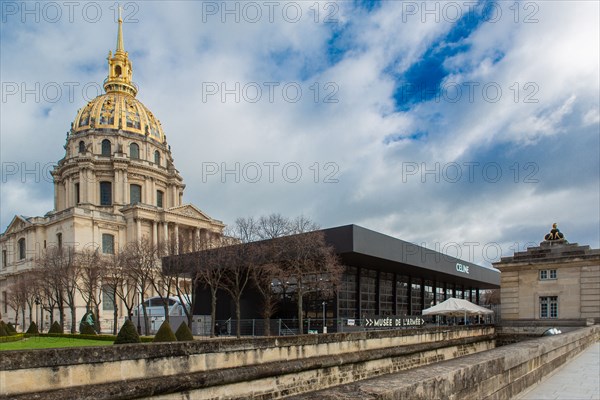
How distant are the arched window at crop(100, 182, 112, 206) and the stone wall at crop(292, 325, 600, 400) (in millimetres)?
83461

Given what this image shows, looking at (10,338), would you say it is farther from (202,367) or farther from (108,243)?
(108,243)

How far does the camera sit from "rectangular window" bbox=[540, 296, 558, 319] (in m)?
34.1

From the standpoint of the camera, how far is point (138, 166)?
8781cm

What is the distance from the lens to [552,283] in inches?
1344

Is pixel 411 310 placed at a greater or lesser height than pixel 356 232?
lesser

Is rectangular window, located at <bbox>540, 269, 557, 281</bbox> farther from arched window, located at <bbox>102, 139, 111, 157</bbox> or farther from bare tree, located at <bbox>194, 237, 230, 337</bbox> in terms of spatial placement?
arched window, located at <bbox>102, 139, 111, 157</bbox>

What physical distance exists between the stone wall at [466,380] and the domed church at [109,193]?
69.7 m

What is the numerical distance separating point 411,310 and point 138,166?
55.9m

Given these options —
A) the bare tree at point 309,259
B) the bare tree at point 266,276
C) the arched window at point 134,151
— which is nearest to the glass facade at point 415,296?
the bare tree at point 266,276

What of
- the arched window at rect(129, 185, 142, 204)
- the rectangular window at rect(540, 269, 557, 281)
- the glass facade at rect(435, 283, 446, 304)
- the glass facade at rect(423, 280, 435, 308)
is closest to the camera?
the rectangular window at rect(540, 269, 557, 281)

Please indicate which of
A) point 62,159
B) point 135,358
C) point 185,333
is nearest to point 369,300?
point 185,333

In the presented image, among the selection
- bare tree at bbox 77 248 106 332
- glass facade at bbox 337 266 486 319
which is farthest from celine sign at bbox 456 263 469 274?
bare tree at bbox 77 248 106 332

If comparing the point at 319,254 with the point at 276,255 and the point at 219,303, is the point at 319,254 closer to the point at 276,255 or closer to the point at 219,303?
the point at 276,255

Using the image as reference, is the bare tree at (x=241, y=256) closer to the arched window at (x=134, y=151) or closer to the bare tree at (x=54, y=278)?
the bare tree at (x=54, y=278)
